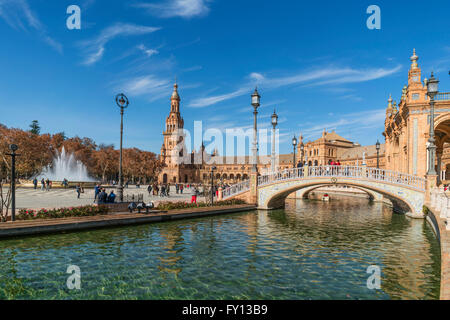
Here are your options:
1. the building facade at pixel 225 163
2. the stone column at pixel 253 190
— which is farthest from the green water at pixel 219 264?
the building facade at pixel 225 163

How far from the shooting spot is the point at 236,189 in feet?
92.5

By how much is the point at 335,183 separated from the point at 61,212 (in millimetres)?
20183

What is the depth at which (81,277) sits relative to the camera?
8.41m

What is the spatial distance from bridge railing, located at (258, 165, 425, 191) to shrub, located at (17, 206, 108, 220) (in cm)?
1475

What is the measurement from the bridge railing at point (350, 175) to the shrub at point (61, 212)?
14.7m

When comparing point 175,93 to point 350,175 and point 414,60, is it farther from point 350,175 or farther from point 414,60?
point 350,175

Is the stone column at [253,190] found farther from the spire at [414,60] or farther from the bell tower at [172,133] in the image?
the bell tower at [172,133]

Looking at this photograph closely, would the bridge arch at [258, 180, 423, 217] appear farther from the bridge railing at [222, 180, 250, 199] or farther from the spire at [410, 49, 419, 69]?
the spire at [410, 49, 419, 69]

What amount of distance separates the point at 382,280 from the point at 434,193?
44.5 ft

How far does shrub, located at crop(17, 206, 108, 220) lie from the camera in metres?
14.6

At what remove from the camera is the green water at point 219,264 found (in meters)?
7.61

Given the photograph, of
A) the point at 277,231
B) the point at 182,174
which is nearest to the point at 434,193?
the point at 277,231

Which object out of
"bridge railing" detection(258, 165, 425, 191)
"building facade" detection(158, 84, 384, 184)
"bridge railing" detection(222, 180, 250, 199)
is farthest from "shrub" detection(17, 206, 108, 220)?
"building facade" detection(158, 84, 384, 184)
